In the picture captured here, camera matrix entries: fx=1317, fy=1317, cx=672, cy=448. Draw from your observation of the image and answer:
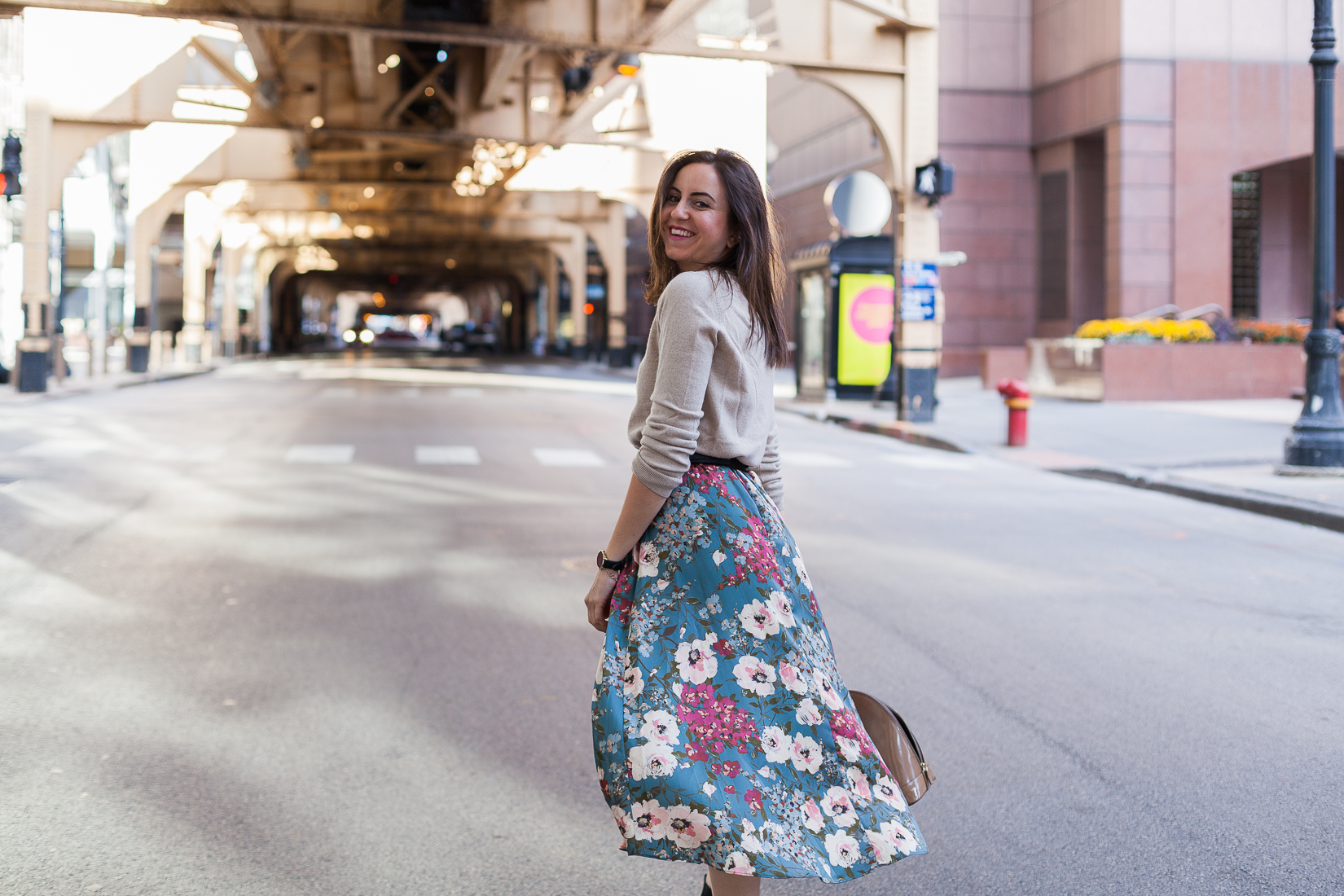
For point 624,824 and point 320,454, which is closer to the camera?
point 624,824

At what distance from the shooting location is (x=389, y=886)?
353 centimetres

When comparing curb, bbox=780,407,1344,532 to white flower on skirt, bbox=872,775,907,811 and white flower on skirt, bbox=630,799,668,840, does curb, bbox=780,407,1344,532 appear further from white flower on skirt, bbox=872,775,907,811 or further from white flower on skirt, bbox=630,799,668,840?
white flower on skirt, bbox=630,799,668,840

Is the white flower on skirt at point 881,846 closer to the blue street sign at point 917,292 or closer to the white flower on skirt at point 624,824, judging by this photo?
the white flower on skirt at point 624,824

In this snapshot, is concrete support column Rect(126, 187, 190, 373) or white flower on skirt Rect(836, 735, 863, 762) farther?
concrete support column Rect(126, 187, 190, 373)

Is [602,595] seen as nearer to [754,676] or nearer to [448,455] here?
[754,676]

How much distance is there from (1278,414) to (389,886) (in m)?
19.3

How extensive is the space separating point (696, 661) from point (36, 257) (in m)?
26.5

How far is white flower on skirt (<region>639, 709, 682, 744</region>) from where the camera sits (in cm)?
272

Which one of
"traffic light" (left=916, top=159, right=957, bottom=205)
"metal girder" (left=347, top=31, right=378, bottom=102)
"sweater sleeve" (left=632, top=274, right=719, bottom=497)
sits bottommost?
"sweater sleeve" (left=632, top=274, right=719, bottom=497)

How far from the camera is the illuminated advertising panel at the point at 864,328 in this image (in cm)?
2508

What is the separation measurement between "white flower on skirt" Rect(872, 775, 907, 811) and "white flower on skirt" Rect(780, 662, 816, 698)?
0.85 feet

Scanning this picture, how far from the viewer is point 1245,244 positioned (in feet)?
113

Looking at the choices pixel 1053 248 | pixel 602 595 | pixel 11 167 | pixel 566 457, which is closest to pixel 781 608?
A: pixel 602 595

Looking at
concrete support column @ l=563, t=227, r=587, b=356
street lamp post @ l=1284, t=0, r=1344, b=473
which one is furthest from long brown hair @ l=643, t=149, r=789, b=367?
concrete support column @ l=563, t=227, r=587, b=356
